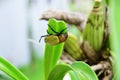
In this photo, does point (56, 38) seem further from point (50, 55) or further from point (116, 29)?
point (116, 29)

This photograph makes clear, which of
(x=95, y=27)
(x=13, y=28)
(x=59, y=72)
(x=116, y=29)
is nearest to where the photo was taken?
(x=116, y=29)

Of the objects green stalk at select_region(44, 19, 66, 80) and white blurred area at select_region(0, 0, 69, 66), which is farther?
white blurred area at select_region(0, 0, 69, 66)

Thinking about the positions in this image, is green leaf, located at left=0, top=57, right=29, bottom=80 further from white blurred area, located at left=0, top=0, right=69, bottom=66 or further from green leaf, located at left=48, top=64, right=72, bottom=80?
white blurred area, located at left=0, top=0, right=69, bottom=66

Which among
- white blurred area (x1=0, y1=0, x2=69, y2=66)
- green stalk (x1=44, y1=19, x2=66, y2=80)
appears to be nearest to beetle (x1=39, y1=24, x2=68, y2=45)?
green stalk (x1=44, y1=19, x2=66, y2=80)

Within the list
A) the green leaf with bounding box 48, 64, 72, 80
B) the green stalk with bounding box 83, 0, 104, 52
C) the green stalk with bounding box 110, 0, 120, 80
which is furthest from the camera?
the green stalk with bounding box 83, 0, 104, 52

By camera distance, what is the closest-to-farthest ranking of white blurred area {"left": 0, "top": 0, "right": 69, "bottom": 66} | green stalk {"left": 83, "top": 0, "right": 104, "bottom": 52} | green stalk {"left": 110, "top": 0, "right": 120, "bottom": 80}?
green stalk {"left": 110, "top": 0, "right": 120, "bottom": 80} → green stalk {"left": 83, "top": 0, "right": 104, "bottom": 52} → white blurred area {"left": 0, "top": 0, "right": 69, "bottom": 66}

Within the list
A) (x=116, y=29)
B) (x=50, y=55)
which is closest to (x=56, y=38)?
(x=50, y=55)

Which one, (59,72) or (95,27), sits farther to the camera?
(95,27)

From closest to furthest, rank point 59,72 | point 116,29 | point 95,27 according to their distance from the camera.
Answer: point 116,29, point 59,72, point 95,27

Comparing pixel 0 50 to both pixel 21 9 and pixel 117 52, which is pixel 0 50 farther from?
pixel 117 52

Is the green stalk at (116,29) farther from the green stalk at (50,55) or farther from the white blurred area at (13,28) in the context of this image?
the white blurred area at (13,28)

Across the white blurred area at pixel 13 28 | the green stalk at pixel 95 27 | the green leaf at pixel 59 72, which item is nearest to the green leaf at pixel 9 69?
the green leaf at pixel 59 72

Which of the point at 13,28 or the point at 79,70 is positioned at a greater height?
the point at 79,70
